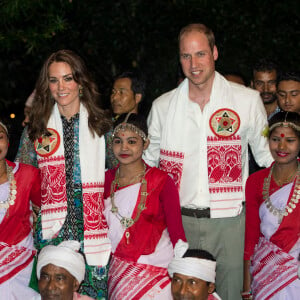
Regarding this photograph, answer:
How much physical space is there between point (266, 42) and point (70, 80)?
234 inches

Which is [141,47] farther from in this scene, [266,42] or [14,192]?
[14,192]

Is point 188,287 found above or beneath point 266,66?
beneath

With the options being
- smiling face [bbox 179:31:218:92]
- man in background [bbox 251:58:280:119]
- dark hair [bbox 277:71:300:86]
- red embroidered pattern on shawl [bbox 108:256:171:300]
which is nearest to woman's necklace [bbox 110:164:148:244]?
red embroidered pattern on shawl [bbox 108:256:171:300]

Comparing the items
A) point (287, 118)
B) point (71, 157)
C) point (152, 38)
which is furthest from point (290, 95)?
point (152, 38)

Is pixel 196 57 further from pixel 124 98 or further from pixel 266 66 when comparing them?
pixel 266 66

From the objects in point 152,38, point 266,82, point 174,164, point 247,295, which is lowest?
point 247,295

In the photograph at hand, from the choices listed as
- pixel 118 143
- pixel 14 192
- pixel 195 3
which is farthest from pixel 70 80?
pixel 195 3

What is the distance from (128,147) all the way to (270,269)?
→ 1.34 m

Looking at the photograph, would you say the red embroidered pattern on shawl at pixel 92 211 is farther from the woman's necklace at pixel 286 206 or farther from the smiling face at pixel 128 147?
the woman's necklace at pixel 286 206

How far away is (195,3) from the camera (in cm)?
1034

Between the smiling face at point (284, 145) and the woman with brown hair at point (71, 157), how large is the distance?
122cm

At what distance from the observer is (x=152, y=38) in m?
10.8

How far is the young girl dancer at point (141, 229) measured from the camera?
500cm

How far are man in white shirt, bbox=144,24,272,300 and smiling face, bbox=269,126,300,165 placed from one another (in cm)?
16
